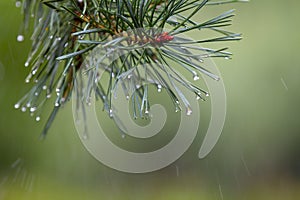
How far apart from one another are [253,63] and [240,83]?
9 cm

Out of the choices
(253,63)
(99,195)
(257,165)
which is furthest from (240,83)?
(99,195)

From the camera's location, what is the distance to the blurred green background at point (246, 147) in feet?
5.93

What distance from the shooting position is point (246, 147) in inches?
76.0

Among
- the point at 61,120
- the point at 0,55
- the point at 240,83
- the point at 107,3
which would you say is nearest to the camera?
the point at 107,3

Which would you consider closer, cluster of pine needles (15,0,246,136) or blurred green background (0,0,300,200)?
cluster of pine needles (15,0,246,136)

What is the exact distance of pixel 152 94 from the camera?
1734mm

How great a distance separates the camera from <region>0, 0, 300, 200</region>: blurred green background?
1.81 m

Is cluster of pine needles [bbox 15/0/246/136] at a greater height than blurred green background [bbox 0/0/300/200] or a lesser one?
greater

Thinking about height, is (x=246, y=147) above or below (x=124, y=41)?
below

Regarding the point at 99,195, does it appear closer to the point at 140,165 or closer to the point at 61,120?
the point at 140,165

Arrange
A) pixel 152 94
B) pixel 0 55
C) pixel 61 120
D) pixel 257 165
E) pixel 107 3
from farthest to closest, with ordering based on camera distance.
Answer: pixel 257 165, pixel 152 94, pixel 61 120, pixel 0 55, pixel 107 3

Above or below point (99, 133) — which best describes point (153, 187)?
below

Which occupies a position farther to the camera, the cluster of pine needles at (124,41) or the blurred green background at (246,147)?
the blurred green background at (246,147)

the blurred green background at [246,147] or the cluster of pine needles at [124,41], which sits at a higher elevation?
the cluster of pine needles at [124,41]
